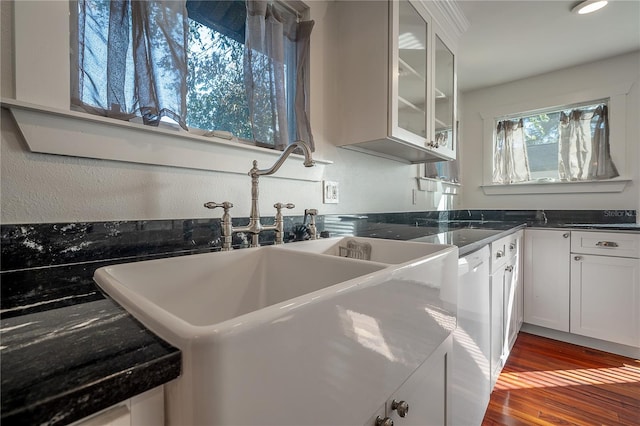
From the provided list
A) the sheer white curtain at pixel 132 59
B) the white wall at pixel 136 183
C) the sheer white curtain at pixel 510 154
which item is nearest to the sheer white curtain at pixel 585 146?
the sheer white curtain at pixel 510 154

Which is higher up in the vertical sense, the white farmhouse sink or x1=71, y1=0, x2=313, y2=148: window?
x1=71, y1=0, x2=313, y2=148: window

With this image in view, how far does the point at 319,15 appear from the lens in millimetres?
1310

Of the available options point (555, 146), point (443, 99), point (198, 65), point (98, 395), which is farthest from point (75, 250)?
point (555, 146)

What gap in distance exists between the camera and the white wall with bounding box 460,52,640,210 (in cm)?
222

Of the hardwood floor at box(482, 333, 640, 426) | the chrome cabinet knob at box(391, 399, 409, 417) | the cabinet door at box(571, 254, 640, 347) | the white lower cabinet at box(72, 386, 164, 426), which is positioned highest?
the white lower cabinet at box(72, 386, 164, 426)

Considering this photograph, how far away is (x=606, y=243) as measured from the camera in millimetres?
1849

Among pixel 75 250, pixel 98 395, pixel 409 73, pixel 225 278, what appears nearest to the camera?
pixel 98 395

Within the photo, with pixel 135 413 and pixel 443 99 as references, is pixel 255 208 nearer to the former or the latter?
pixel 135 413

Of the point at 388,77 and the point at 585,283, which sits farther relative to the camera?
the point at 585,283

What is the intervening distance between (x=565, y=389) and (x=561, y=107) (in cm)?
235

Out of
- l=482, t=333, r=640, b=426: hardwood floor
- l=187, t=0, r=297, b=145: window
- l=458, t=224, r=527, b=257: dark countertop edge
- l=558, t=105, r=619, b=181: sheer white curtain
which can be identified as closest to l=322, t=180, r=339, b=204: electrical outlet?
l=187, t=0, r=297, b=145: window

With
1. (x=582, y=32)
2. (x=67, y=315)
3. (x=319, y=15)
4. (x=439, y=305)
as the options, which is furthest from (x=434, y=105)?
(x=67, y=315)

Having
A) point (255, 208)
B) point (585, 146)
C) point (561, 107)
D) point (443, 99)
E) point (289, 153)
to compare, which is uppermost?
point (561, 107)

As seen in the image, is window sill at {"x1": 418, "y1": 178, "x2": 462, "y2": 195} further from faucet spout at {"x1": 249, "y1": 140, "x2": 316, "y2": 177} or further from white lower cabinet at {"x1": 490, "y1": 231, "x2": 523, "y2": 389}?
faucet spout at {"x1": 249, "y1": 140, "x2": 316, "y2": 177}
